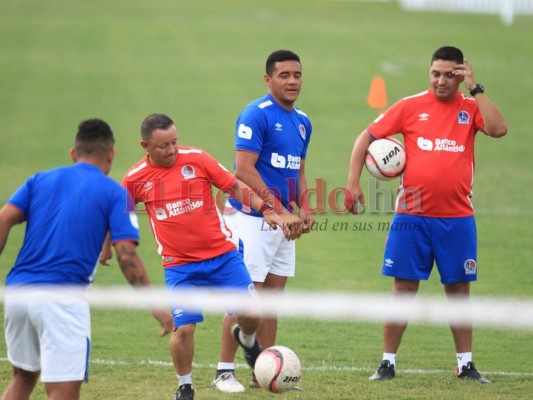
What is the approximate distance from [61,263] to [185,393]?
2117mm

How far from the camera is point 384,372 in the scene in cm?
952

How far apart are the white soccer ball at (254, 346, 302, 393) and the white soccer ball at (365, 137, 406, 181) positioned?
2.11 metres

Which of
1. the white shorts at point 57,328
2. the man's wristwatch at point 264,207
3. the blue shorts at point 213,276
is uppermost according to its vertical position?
the man's wristwatch at point 264,207

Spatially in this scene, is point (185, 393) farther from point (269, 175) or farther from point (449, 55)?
point (449, 55)

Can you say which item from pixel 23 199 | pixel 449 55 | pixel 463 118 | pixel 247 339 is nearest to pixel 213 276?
pixel 247 339

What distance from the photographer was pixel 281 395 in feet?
29.3

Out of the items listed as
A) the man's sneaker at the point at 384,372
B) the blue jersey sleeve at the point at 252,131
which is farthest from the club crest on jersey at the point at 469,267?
the blue jersey sleeve at the point at 252,131

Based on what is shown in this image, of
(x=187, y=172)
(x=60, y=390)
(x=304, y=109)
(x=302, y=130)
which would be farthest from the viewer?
(x=304, y=109)

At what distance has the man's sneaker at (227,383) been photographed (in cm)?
905

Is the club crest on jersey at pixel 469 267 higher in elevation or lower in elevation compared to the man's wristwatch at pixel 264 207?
lower

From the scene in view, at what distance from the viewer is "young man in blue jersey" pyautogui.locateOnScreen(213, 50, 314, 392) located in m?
9.29

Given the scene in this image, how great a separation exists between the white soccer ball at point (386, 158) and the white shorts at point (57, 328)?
146 inches

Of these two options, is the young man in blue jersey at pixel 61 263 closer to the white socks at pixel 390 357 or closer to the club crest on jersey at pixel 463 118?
the white socks at pixel 390 357

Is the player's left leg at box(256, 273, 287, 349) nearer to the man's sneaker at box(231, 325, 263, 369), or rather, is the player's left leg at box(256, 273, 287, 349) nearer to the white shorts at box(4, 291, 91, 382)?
the man's sneaker at box(231, 325, 263, 369)
